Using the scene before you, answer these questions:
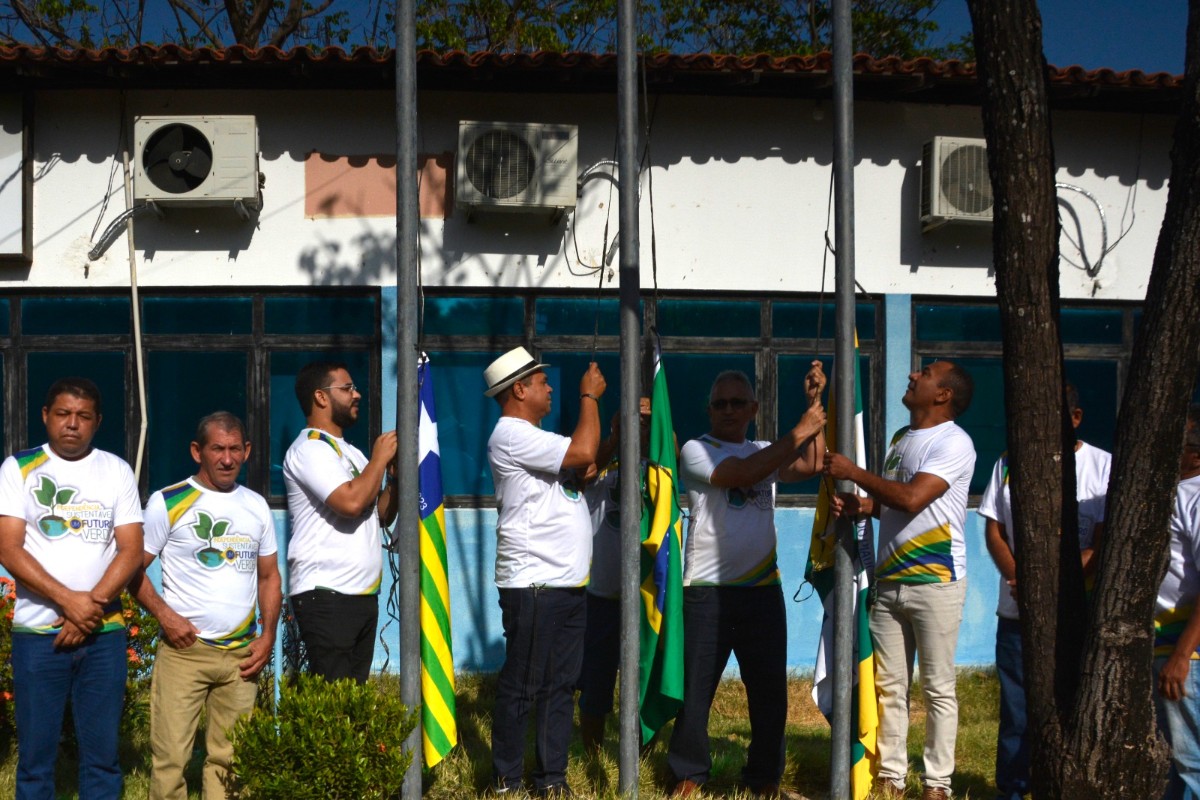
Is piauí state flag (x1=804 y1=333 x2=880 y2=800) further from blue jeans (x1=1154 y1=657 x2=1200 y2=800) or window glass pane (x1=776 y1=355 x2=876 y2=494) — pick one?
window glass pane (x1=776 y1=355 x2=876 y2=494)

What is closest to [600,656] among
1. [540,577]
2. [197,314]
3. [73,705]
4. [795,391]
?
[540,577]

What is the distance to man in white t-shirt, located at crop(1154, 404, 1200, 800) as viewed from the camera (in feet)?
16.0

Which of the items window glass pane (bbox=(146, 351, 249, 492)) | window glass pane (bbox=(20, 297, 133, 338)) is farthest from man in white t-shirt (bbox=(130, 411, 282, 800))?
window glass pane (bbox=(20, 297, 133, 338))

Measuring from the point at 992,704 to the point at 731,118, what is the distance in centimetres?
425

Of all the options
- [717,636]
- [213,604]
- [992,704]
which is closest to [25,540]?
[213,604]

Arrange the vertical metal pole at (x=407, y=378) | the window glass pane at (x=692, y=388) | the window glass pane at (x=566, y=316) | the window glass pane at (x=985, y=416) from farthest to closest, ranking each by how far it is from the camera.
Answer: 1. the window glass pane at (x=985, y=416)
2. the window glass pane at (x=692, y=388)
3. the window glass pane at (x=566, y=316)
4. the vertical metal pole at (x=407, y=378)

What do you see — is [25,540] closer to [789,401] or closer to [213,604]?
[213,604]

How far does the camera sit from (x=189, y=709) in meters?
5.11

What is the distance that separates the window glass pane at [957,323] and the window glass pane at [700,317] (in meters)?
1.29

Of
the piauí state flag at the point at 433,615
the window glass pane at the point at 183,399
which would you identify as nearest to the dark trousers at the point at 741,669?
the piauí state flag at the point at 433,615

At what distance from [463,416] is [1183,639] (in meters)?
4.87

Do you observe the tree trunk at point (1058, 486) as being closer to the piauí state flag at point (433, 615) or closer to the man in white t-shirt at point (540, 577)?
the man in white t-shirt at point (540, 577)

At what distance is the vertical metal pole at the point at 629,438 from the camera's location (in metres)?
4.95

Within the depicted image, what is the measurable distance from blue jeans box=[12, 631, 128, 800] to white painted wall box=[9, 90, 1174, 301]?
3.74 metres
